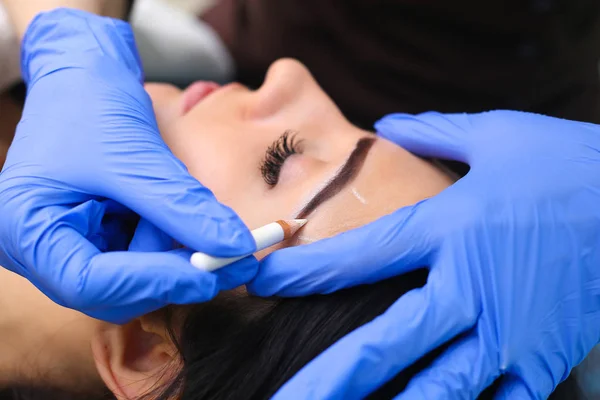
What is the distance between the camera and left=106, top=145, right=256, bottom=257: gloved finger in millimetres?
678

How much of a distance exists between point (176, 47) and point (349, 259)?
109 centimetres

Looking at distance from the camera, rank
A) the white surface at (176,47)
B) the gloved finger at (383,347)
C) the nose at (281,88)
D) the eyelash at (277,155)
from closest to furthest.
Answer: the gloved finger at (383,347), the eyelash at (277,155), the nose at (281,88), the white surface at (176,47)

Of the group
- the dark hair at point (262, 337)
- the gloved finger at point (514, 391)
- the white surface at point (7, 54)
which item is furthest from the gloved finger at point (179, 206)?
the white surface at point (7, 54)

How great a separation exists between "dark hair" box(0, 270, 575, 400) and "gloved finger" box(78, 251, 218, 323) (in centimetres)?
8

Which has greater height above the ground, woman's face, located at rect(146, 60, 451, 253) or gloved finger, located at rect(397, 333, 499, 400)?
woman's face, located at rect(146, 60, 451, 253)

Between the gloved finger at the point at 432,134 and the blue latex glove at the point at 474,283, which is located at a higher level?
the gloved finger at the point at 432,134

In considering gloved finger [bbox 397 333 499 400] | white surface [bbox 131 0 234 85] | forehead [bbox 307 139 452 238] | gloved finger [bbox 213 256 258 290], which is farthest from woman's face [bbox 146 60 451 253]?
white surface [bbox 131 0 234 85]

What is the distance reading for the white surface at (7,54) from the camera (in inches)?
41.8

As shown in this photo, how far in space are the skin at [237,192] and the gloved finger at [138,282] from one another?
0.48ft

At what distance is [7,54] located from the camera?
1.08 meters

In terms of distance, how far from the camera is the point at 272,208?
826 mm

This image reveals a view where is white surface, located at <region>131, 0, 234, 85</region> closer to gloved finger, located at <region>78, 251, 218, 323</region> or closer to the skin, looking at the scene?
the skin

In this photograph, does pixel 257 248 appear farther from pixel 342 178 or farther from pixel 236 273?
pixel 342 178

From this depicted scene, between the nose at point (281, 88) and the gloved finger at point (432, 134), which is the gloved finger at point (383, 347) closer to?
the gloved finger at point (432, 134)
